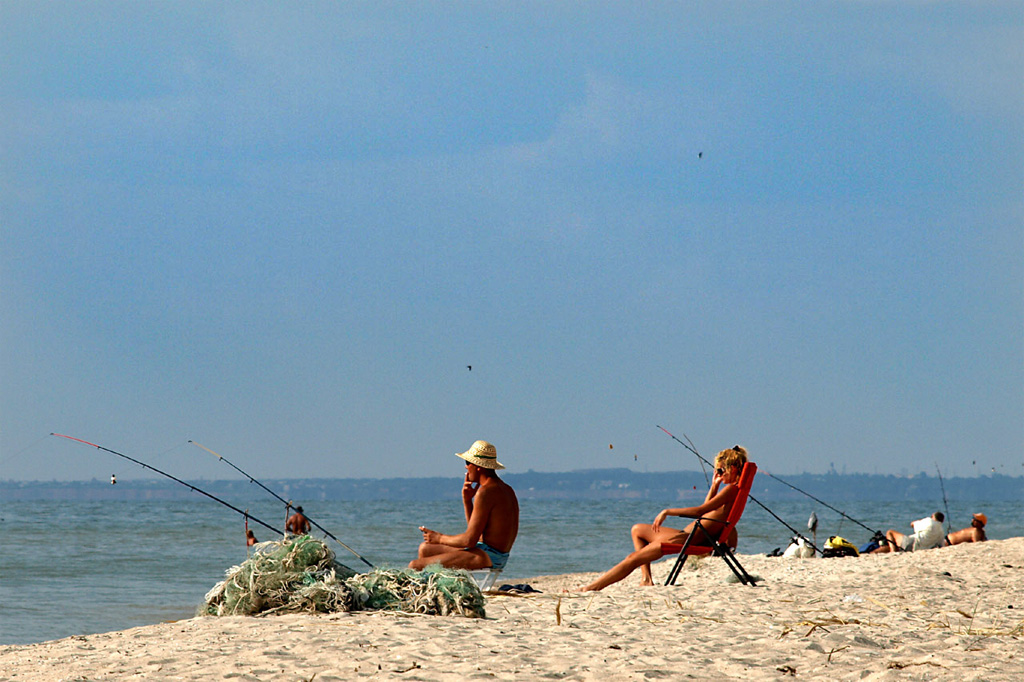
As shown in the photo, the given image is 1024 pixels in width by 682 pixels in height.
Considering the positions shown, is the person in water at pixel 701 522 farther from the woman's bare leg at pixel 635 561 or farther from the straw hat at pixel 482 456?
the straw hat at pixel 482 456

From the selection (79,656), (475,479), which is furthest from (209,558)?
(79,656)

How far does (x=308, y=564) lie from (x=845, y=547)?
8999 mm

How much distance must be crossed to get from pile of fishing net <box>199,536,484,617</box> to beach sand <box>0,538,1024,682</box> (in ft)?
0.50

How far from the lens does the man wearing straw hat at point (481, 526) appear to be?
22.3ft

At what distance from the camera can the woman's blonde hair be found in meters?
7.87

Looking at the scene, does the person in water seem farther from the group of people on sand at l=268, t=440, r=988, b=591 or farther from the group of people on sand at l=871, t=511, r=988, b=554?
the group of people on sand at l=871, t=511, r=988, b=554

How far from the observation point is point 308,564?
5621mm

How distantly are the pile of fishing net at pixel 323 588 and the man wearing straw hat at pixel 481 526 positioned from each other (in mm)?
983

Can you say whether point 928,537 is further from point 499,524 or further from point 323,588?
point 323,588

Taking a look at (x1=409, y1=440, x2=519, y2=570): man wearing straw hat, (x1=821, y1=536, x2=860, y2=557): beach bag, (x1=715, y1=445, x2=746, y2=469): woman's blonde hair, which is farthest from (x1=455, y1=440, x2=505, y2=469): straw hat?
(x1=821, y1=536, x2=860, y2=557): beach bag

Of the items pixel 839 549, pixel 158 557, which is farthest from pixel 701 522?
pixel 158 557

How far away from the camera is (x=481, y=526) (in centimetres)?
691

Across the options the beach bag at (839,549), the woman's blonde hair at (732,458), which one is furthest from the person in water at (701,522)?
the beach bag at (839,549)

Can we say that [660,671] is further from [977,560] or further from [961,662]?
[977,560]
